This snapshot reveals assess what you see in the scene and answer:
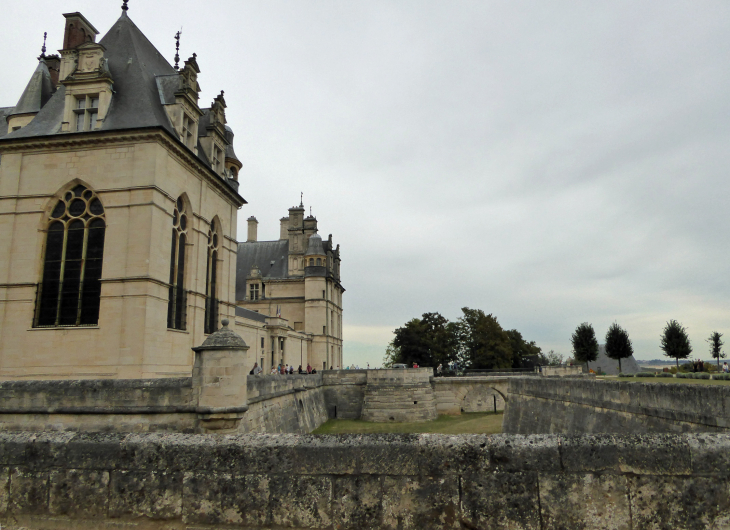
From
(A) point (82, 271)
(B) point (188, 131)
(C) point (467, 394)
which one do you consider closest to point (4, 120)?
(B) point (188, 131)

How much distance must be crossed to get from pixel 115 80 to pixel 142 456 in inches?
744

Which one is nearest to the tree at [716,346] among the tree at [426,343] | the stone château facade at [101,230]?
the tree at [426,343]

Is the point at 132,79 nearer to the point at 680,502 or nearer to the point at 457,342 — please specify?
the point at 680,502

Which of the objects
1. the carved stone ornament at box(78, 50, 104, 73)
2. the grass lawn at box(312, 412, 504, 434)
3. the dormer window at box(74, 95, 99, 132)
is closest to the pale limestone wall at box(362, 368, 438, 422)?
the grass lawn at box(312, 412, 504, 434)

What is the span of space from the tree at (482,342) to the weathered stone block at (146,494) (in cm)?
5837

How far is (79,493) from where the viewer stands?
3895 mm

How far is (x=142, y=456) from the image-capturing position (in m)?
3.84

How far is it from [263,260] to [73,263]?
126 feet

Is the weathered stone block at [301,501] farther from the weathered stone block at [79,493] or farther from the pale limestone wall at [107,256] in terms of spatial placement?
the pale limestone wall at [107,256]

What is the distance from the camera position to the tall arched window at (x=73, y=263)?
16359 mm

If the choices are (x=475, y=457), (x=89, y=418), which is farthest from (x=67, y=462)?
(x=89, y=418)

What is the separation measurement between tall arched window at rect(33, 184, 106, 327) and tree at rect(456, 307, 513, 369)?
164 feet

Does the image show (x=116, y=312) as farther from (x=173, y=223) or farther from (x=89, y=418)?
(x=89, y=418)

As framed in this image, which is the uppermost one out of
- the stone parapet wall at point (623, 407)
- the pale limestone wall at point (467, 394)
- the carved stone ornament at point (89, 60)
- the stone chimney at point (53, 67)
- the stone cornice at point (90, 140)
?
the stone chimney at point (53, 67)
